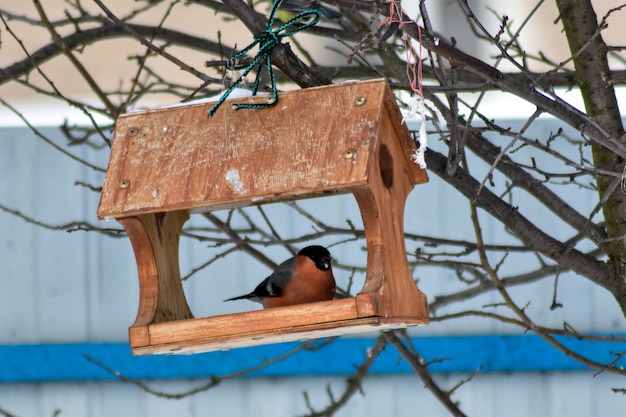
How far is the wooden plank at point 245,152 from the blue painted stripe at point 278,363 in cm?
282

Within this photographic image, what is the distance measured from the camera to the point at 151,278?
2359 millimetres

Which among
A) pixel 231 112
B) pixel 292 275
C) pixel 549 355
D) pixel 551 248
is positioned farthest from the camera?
pixel 549 355

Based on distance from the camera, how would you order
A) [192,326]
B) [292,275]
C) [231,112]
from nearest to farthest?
[192,326]
[231,112]
[292,275]

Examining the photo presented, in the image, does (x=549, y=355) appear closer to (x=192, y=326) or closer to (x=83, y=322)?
(x=83, y=322)

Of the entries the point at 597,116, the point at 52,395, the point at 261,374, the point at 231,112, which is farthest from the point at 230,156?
the point at 52,395

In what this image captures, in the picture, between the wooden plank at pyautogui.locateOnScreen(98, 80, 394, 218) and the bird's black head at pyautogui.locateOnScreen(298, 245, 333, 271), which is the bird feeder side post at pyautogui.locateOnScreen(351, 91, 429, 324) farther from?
the bird's black head at pyautogui.locateOnScreen(298, 245, 333, 271)

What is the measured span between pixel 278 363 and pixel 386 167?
2938mm

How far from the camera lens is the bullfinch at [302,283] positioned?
2535 mm

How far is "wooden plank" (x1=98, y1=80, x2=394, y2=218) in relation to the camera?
2.11 meters

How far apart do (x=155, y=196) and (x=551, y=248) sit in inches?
49.2

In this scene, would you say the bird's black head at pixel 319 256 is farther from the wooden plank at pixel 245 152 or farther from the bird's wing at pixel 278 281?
the wooden plank at pixel 245 152

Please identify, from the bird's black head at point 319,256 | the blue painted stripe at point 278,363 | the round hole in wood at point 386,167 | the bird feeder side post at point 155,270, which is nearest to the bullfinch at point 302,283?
the bird's black head at point 319,256

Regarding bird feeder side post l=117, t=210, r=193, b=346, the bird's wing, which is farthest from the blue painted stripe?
bird feeder side post l=117, t=210, r=193, b=346

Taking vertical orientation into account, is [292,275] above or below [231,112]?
below
